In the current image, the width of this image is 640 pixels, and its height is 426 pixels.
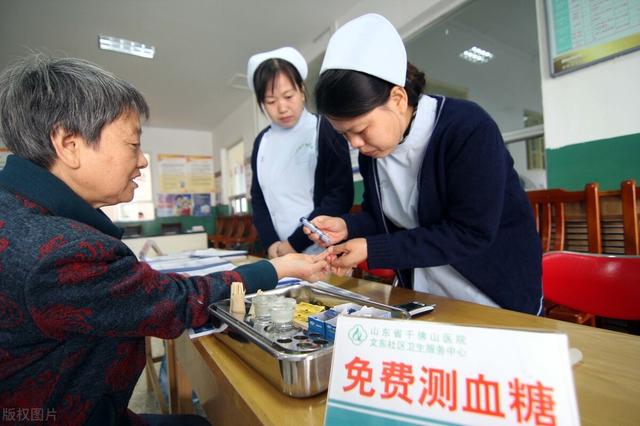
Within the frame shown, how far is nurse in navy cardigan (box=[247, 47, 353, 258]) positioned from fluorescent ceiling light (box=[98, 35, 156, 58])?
325 cm

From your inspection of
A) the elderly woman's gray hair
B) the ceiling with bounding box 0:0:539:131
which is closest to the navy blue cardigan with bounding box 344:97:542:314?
the elderly woman's gray hair

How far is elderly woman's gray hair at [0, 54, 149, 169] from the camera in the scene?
0.59 m

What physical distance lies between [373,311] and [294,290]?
28 centimetres

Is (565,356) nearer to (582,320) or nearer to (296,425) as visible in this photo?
(296,425)

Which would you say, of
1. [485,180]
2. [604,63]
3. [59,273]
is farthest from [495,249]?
[604,63]

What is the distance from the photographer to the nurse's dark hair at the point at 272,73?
4.40 ft

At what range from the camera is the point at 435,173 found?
864 millimetres

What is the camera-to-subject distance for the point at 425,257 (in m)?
0.80

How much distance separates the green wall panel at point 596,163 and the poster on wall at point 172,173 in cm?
693

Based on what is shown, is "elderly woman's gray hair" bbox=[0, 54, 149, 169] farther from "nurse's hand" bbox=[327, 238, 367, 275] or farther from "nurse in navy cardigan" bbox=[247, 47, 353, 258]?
"nurse in navy cardigan" bbox=[247, 47, 353, 258]

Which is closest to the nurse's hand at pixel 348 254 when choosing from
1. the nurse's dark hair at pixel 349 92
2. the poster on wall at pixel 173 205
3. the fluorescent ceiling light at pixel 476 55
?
the nurse's dark hair at pixel 349 92

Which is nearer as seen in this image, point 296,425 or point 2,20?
point 296,425

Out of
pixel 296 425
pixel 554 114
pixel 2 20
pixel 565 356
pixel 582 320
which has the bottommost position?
pixel 582 320

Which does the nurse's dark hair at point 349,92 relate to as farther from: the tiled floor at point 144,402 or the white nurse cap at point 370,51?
the tiled floor at point 144,402
